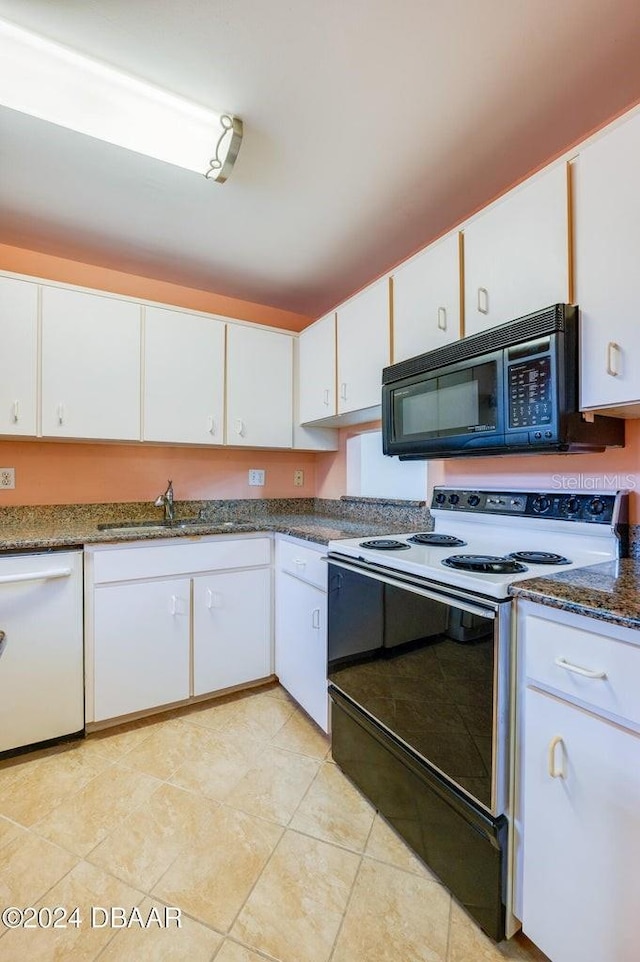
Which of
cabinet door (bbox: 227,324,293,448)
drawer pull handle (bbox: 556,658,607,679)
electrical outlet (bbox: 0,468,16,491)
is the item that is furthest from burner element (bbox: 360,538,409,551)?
electrical outlet (bbox: 0,468,16,491)

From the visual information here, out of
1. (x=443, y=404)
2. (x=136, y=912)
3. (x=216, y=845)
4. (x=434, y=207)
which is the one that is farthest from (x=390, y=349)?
(x=136, y=912)

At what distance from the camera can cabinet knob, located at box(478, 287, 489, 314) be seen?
1441mm

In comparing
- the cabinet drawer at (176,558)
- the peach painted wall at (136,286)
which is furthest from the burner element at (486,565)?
the peach painted wall at (136,286)

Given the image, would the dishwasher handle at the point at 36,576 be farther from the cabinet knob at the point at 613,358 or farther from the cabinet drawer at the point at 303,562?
the cabinet knob at the point at 613,358

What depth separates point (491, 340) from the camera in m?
1.37

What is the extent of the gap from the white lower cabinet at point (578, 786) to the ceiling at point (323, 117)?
4.99ft

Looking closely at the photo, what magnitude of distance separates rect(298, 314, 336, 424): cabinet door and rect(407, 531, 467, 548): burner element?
35.1 inches

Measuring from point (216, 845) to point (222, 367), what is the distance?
2.12m

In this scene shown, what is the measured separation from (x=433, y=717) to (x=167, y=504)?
5.87 ft

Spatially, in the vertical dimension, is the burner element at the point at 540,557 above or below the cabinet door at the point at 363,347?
below

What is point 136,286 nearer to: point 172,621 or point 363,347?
point 363,347

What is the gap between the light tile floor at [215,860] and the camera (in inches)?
41.0

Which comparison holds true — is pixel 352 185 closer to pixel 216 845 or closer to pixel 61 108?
pixel 61 108

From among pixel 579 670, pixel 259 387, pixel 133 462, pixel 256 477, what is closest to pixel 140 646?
pixel 133 462
